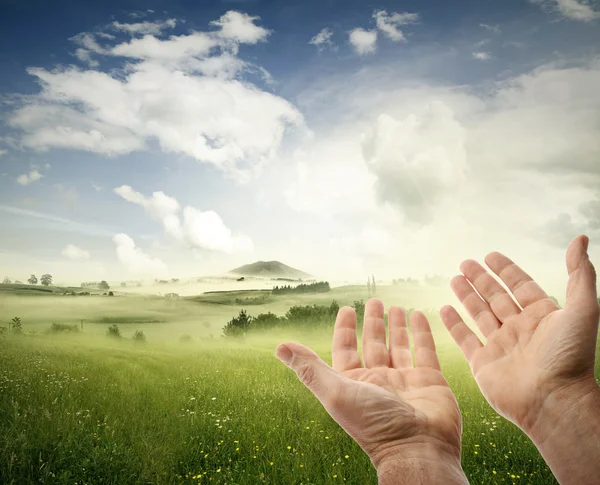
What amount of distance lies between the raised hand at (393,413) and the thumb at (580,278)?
147cm

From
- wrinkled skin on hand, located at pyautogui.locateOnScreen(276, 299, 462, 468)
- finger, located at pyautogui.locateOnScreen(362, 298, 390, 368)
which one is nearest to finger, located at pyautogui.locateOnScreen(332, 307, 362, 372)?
wrinkled skin on hand, located at pyautogui.locateOnScreen(276, 299, 462, 468)

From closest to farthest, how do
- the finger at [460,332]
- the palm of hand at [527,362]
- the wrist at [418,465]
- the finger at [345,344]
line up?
the wrist at [418,465] < the palm of hand at [527,362] < the finger at [345,344] < the finger at [460,332]

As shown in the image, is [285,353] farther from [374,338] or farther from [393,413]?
[374,338]

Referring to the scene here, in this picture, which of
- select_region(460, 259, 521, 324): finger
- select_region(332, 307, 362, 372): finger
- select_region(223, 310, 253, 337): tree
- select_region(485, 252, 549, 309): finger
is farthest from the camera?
select_region(223, 310, 253, 337): tree

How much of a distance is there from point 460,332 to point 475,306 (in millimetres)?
371

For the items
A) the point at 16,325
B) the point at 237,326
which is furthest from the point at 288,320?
the point at 16,325

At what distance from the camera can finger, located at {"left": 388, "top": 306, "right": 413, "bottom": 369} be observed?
15.1 feet

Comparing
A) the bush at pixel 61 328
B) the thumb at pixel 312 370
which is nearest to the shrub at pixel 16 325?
the bush at pixel 61 328

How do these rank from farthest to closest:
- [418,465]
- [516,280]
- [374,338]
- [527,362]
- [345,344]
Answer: [516,280]
[374,338]
[345,344]
[527,362]
[418,465]

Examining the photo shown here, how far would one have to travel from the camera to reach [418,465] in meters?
3.41

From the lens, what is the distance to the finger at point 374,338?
459 cm

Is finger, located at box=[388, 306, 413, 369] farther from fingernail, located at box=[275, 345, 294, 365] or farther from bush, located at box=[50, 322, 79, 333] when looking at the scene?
bush, located at box=[50, 322, 79, 333]

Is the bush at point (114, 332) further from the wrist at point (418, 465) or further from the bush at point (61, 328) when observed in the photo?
the wrist at point (418, 465)

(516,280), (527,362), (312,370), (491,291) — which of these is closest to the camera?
(312,370)
